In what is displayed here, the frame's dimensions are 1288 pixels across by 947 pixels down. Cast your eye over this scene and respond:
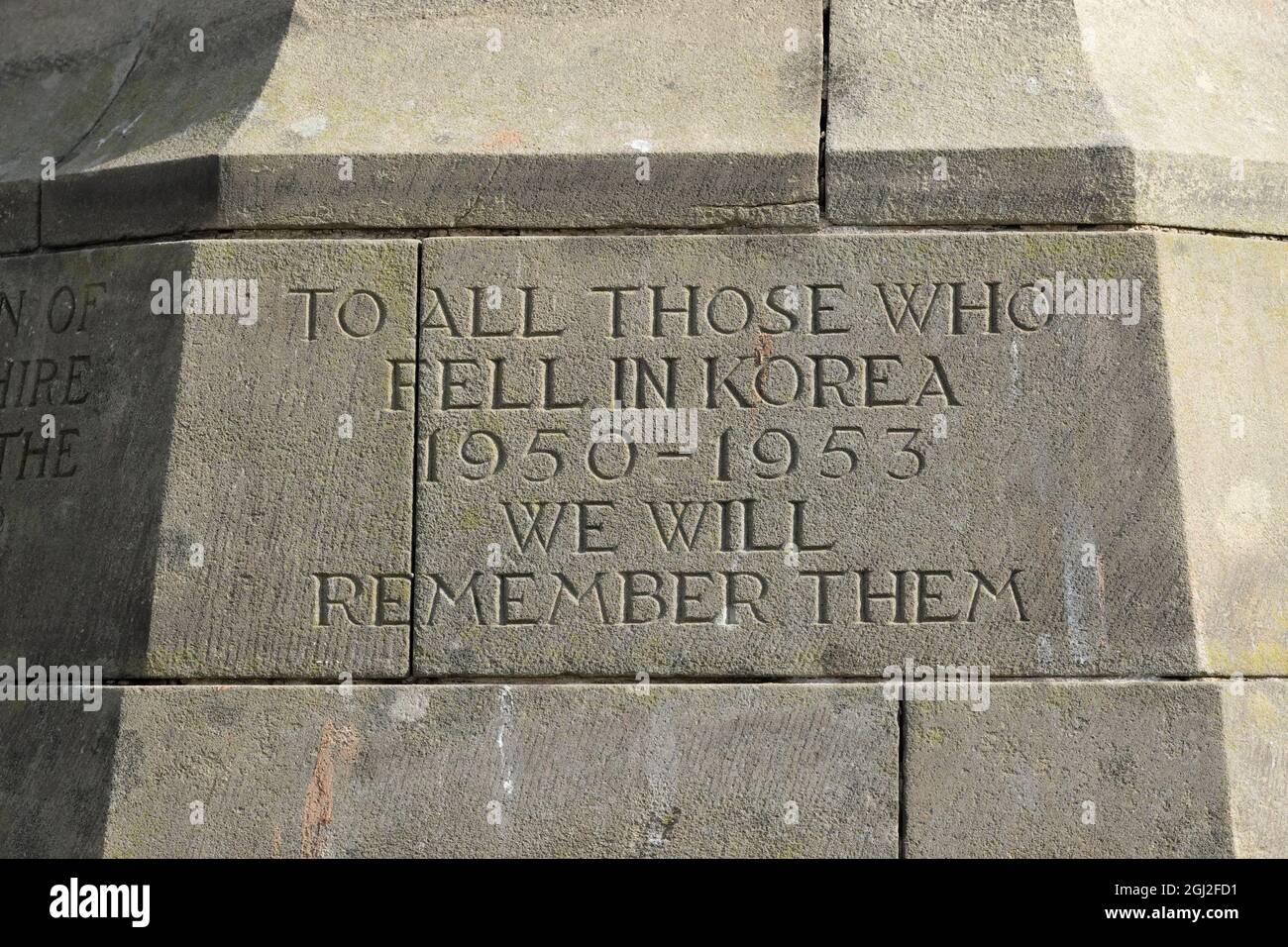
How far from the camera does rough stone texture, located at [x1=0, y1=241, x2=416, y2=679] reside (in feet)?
17.0

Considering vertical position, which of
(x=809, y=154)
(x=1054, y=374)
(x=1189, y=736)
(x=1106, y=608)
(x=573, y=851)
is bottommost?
(x=573, y=851)

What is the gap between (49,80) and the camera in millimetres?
6211

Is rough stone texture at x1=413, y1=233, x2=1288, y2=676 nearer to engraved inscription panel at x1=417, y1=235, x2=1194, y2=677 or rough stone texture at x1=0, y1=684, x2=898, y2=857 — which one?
engraved inscription panel at x1=417, y1=235, x2=1194, y2=677

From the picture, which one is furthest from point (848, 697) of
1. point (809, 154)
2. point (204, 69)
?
point (204, 69)

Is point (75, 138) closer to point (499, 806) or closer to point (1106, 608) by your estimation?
point (499, 806)

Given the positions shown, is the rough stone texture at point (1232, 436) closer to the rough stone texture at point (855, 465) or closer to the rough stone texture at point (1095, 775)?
the rough stone texture at point (855, 465)

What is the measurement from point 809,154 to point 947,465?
3.35ft

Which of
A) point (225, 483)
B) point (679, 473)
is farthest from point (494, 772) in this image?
point (225, 483)

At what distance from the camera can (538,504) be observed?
5211 mm

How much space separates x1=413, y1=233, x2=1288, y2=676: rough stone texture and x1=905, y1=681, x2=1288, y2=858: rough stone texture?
0.12m

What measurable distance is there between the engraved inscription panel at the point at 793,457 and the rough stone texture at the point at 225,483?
0.48ft

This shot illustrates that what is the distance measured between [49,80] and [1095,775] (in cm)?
428

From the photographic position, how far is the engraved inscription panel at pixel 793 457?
5.06 meters

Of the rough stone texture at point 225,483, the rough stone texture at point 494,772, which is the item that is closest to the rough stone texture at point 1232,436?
the rough stone texture at point 494,772
